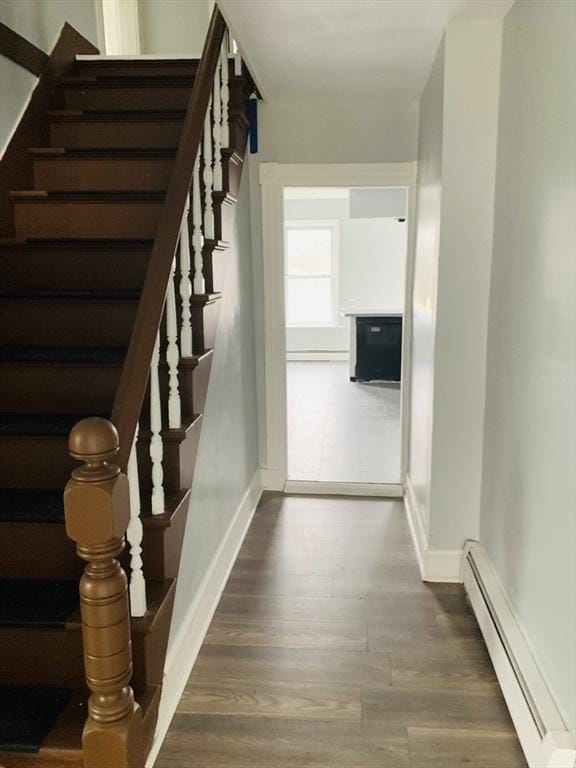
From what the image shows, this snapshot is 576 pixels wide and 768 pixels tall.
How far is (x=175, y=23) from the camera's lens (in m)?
4.71

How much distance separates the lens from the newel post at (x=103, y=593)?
1.25m

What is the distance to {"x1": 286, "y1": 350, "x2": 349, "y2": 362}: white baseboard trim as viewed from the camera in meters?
8.87

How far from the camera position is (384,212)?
5969 millimetres

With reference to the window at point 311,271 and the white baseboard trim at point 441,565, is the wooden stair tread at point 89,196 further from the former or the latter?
the window at point 311,271

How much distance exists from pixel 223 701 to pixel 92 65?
3.11 m

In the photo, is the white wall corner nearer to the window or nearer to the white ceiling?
the white ceiling

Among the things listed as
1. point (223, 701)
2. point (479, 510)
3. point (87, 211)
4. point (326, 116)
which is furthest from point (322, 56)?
point (223, 701)

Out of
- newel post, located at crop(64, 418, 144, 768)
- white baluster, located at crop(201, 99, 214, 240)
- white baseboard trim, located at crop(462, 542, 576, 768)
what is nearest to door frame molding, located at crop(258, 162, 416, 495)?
white baluster, located at crop(201, 99, 214, 240)

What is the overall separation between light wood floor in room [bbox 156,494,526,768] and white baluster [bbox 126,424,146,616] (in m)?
0.51

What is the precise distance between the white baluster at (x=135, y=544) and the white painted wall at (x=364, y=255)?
24.4 feet

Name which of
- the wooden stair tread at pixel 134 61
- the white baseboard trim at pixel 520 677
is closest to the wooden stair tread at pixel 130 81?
the wooden stair tread at pixel 134 61

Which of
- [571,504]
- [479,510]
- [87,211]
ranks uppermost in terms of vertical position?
[87,211]

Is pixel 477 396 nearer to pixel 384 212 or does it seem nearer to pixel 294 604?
pixel 294 604

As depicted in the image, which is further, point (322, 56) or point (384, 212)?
point (384, 212)
